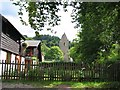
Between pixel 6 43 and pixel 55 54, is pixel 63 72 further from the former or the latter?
pixel 55 54

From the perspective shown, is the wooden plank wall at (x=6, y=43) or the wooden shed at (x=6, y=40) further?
the wooden plank wall at (x=6, y=43)

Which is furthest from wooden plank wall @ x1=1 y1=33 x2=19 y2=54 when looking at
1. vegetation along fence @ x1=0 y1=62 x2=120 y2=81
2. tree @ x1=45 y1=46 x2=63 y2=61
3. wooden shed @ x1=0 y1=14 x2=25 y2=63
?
tree @ x1=45 y1=46 x2=63 y2=61

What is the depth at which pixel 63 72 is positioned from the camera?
709 inches

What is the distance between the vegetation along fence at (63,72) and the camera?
17.9 metres

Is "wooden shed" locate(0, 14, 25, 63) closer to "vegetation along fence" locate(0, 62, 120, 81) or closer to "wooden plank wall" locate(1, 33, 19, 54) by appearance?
"wooden plank wall" locate(1, 33, 19, 54)

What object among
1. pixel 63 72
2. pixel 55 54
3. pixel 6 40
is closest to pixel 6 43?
pixel 6 40

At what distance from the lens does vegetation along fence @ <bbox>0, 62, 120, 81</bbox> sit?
58.8ft

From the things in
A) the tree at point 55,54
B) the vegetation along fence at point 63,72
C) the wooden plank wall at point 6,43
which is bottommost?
the vegetation along fence at point 63,72

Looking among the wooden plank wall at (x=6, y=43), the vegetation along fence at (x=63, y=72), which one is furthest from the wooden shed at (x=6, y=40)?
the vegetation along fence at (x=63, y=72)

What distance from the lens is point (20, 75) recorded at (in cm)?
1806

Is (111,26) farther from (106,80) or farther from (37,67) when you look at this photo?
(37,67)

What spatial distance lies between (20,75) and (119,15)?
775 cm

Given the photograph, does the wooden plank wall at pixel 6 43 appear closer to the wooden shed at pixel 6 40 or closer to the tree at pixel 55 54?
the wooden shed at pixel 6 40

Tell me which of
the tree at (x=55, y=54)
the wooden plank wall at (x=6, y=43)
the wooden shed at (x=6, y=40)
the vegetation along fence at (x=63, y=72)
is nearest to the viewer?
A: the vegetation along fence at (x=63, y=72)
